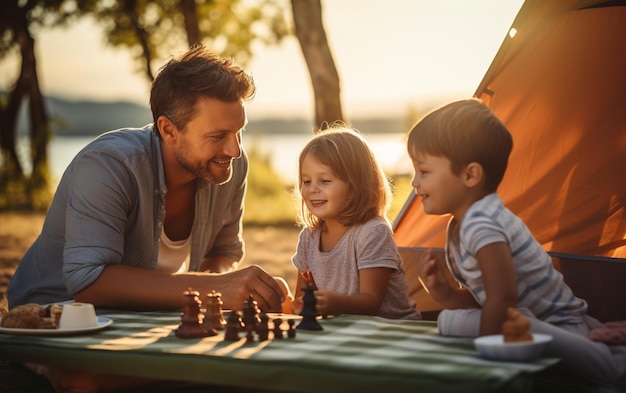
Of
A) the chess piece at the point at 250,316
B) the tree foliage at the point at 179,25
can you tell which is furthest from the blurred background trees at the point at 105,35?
the chess piece at the point at 250,316

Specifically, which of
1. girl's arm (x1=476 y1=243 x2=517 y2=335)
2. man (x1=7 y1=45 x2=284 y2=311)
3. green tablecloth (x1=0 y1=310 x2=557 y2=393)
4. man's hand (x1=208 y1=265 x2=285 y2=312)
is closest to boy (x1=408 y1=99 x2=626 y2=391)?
girl's arm (x1=476 y1=243 x2=517 y2=335)

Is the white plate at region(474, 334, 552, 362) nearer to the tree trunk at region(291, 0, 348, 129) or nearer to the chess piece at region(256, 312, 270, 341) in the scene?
the chess piece at region(256, 312, 270, 341)

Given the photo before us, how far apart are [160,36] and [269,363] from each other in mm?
16219

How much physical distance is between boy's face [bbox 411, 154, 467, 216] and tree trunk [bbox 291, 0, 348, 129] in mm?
4919

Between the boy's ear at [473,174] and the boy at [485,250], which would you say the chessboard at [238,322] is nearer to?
the boy at [485,250]

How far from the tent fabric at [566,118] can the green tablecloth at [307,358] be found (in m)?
1.64

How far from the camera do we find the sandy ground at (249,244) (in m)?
8.89

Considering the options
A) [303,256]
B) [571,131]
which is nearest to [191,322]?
[303,256]

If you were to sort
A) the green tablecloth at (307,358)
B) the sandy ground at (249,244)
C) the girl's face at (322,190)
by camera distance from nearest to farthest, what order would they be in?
the green tablecloth at (307,358) < the girl's face at (322,190) < the sandy ground at (249,244)

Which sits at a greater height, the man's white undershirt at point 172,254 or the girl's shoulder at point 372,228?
the girl's shoulder at point 372,228

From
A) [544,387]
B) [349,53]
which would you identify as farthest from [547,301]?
[349,53]

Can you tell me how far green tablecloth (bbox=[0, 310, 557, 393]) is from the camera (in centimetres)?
260

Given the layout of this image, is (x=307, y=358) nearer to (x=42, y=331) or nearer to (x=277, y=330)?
(x=277, y=330)

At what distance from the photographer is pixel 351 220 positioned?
4152 mm
